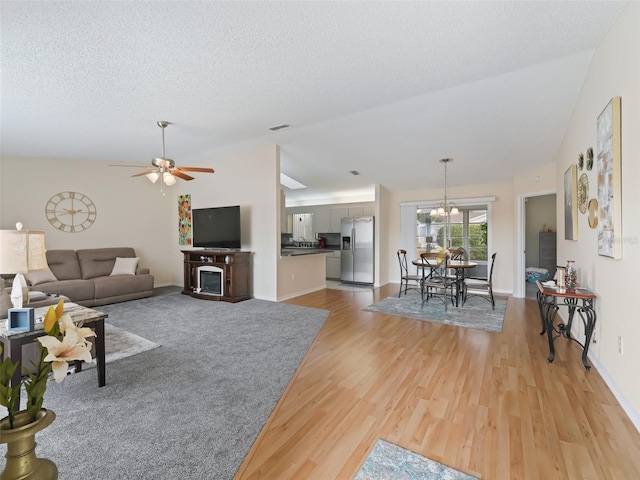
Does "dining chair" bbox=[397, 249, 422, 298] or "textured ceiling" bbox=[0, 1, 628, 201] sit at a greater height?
"textured ceiling" bbox=[0, 1, 628, 201]

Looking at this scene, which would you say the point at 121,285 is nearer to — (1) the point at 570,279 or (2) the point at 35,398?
(2) the point at 35,398

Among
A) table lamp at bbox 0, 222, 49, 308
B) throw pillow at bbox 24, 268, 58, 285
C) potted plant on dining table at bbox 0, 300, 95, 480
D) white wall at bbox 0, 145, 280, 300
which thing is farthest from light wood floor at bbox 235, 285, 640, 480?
throw pillow at bbox 24, 268, 58, 285

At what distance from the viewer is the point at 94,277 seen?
5.60 meters

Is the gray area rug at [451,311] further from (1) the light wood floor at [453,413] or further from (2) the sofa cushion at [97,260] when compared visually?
(2) the sofa cushion at [97,260]

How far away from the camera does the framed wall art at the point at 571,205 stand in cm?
350

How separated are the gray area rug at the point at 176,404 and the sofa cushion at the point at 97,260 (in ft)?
Result: 7.72

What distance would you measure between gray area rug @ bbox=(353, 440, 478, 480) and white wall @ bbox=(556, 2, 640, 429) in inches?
55.0

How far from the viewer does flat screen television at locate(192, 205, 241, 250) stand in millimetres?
5711

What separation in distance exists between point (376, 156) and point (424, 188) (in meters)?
2.15

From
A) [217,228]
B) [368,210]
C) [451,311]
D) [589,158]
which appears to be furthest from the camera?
[368,210]

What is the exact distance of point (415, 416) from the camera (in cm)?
204

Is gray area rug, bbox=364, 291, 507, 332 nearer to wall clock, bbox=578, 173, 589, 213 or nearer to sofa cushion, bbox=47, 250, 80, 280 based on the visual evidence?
wall clock, bbox=578, 173, 589, 213

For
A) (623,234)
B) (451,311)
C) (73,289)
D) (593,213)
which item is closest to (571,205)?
(593,213)

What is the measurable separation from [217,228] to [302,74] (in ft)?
12.5
